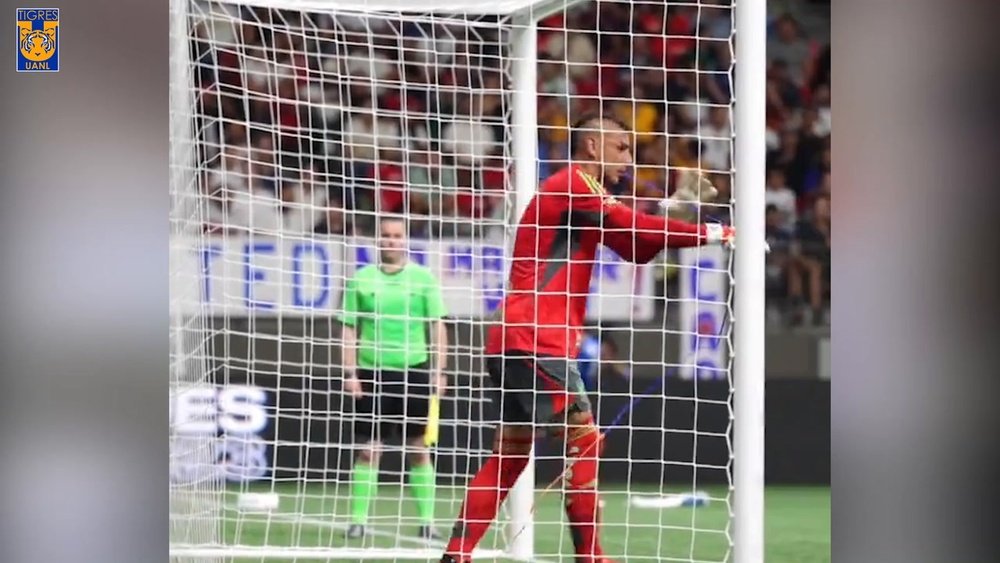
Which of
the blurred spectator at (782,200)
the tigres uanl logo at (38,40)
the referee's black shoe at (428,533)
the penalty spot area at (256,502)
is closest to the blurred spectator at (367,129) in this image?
the penalty spot area at (256,502)

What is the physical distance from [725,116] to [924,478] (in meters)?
6.39

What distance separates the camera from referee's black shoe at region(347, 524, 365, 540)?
237 inches

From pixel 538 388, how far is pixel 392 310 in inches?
67.9

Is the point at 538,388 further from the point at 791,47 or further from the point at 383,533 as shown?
the point at 791,47

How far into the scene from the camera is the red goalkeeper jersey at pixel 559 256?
4.46 metres

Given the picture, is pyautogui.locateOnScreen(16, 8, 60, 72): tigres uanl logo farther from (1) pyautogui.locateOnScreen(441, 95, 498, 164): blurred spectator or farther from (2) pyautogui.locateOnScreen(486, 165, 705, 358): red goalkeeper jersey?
(1) pyautogui.locateOnScreen(441, 95, 498, 164): blurred spectator

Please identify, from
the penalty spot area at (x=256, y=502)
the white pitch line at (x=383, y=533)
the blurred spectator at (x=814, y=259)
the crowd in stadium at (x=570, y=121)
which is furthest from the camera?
the blurred spectator at (x=814, y=259)

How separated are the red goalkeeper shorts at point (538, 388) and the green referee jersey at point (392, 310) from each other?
1.44 metres

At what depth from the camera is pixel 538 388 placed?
449 centimetres

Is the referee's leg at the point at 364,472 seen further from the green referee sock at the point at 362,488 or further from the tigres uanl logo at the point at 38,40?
the tigres uanl logo at the point at 38,40

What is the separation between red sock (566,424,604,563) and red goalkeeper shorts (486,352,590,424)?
8cm

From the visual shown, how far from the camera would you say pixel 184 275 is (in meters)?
4.57

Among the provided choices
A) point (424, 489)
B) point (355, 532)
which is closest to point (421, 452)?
point (424, 489)

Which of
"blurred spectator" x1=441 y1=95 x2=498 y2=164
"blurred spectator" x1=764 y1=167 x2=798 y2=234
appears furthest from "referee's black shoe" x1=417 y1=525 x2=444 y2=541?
"blurred spectator" x1=764 y1=167 x2=798 y2=234
